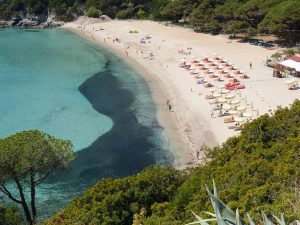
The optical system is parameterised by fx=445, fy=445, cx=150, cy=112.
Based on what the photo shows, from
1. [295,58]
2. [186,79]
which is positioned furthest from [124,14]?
[295,58]

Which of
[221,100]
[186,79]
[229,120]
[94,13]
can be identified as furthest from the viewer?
[94,13]

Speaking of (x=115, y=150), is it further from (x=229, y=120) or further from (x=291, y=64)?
(x=291, y=64)

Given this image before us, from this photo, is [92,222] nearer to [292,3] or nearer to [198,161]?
[198,161]

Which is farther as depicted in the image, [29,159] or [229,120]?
[229,120]

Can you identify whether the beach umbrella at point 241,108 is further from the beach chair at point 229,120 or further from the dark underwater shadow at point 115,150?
the dark underwater shadow at point 115,150

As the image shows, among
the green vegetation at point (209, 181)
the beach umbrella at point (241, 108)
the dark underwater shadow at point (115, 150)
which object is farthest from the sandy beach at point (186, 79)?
the green vegetation at point (209, 181)

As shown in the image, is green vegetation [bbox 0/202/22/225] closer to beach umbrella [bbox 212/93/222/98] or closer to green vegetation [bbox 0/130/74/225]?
green vegetation [bbox 0/130/74/225]

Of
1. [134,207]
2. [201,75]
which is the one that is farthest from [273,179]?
[201,75]
